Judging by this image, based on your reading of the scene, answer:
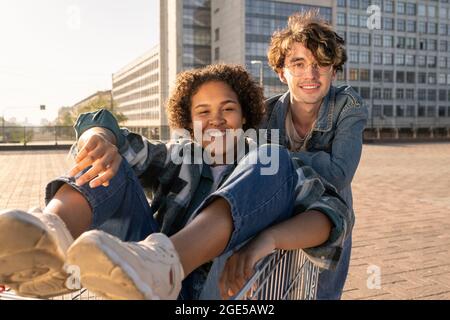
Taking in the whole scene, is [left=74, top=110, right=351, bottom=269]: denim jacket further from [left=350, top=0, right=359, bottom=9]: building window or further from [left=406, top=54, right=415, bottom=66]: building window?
[left=406, top=54, right=415, bottom=66]: building window

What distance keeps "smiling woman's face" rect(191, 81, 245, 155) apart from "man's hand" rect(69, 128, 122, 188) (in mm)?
598

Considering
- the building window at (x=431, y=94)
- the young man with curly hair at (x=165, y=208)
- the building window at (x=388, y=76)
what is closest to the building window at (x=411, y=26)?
the building window at (x=388, y=76)

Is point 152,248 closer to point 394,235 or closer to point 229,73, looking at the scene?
point 229,73

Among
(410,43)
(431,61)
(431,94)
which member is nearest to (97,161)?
(431,94)

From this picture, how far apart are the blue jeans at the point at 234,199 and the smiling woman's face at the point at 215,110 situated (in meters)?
0.53

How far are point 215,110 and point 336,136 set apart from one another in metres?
0.65

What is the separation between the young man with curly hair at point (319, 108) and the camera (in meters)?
2.24

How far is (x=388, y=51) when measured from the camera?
6944cm

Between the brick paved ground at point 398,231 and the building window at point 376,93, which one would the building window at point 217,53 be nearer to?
the building window at point 376,93

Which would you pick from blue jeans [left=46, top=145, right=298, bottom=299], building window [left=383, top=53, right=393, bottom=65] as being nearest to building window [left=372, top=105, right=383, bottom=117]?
building window [left=383, top=53, right=393, bottom=65]

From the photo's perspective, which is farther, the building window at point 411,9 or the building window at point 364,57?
the building window at point 411,9

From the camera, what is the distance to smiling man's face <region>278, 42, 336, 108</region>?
2439 mm

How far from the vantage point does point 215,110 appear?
2.44 meters

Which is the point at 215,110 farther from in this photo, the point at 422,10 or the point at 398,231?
the point at 422,10
